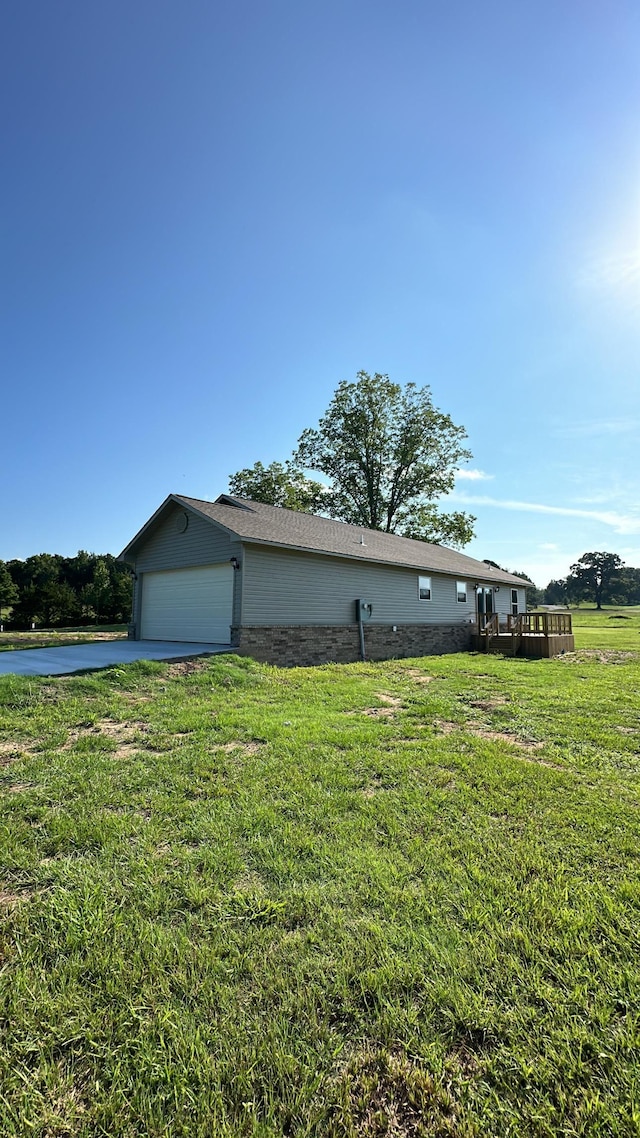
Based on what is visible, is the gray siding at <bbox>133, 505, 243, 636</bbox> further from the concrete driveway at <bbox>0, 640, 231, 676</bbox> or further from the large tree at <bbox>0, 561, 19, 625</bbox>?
the large tree at <bbox>0, 561, 19, 625</bbox>

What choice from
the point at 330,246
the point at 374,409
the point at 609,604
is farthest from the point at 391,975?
the point at 609,604

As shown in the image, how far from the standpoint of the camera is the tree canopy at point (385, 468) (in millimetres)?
32844

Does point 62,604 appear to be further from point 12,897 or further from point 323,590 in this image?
point 12,897

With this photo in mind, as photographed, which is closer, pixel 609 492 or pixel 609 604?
pixel 609 492

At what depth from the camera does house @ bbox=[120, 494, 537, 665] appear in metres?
11.0

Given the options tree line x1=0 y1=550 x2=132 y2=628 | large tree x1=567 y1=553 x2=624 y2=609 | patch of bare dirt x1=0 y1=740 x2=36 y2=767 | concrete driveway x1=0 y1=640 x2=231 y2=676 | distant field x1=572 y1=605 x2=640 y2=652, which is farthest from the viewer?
large tree x1=567 y1=553 x2=624 y2=609

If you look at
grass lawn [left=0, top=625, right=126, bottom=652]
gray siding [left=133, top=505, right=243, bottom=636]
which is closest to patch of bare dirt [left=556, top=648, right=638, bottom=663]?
gray siding [left=133, top=505, right=243, bottom=636]

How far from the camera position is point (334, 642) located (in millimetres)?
12750

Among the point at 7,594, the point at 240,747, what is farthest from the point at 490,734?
the point at 7,594

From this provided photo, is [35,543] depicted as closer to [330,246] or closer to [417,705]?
[330,246]

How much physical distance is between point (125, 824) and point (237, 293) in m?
14.3

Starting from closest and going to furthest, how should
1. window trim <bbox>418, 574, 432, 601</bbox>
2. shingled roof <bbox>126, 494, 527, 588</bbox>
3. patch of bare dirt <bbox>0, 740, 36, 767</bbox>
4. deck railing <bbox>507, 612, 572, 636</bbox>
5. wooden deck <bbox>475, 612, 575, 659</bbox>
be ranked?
patch of bare dirt <bbox>0, 740, 36, 767</bbox>, shingled roof <bbox>126, 494, 527, 588</bbox>, wooden deck <bbox>475, 612, 575, 659</bbox>, deck railing <bbox>507, 612, 572, 636</bbox>, window trim <bbox>418, 574, 432, 601</bbox>

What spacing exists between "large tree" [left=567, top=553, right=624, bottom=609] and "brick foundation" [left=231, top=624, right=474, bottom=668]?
73814 millimetres

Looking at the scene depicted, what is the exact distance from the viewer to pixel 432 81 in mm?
9062
